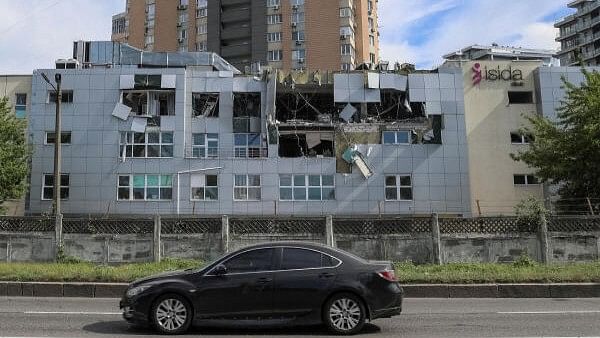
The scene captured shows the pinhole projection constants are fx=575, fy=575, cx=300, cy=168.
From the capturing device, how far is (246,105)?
40906mm

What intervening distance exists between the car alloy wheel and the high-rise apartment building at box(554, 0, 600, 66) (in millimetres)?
96770

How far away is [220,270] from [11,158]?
3047 cm

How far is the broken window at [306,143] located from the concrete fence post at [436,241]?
844 inches

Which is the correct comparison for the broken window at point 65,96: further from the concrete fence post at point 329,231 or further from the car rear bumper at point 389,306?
the car rear bumper at point 389,306

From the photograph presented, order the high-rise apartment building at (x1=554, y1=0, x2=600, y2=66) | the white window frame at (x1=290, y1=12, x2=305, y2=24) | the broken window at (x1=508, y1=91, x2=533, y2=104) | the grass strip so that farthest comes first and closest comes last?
the high-rise apartment building at (x1=554, y1=0, x2=600, y2=66)
the white window frame at (x1=290, y1=12, x2=305, y2=24)
the broken window at (x1=508, y1=91, x2=533, y2=104)
the grass strip

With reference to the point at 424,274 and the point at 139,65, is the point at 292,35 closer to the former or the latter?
the point at 139,65

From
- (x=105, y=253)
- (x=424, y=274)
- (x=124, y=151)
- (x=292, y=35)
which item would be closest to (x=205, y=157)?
(x=124, y=151)

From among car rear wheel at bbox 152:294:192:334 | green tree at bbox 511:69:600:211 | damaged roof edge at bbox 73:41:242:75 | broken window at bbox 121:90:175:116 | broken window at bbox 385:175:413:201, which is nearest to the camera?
car rear wheel at bbox 152:294:192:334

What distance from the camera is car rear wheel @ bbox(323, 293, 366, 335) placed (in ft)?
28.1

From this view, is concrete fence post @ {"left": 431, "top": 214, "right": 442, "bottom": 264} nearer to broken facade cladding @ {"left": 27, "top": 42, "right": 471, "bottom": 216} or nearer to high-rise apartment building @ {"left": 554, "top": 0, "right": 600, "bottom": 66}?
broken facade cladding @ {"left": 27, "top": 42, "right": 471, "bottom": 216}

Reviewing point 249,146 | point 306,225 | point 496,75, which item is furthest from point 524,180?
point 306,225

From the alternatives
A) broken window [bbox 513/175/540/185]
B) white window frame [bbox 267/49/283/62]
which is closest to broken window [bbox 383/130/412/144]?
broken window [bbox 513/175/540/185]

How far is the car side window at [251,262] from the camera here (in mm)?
8844

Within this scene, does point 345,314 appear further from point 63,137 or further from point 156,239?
point 63,137
